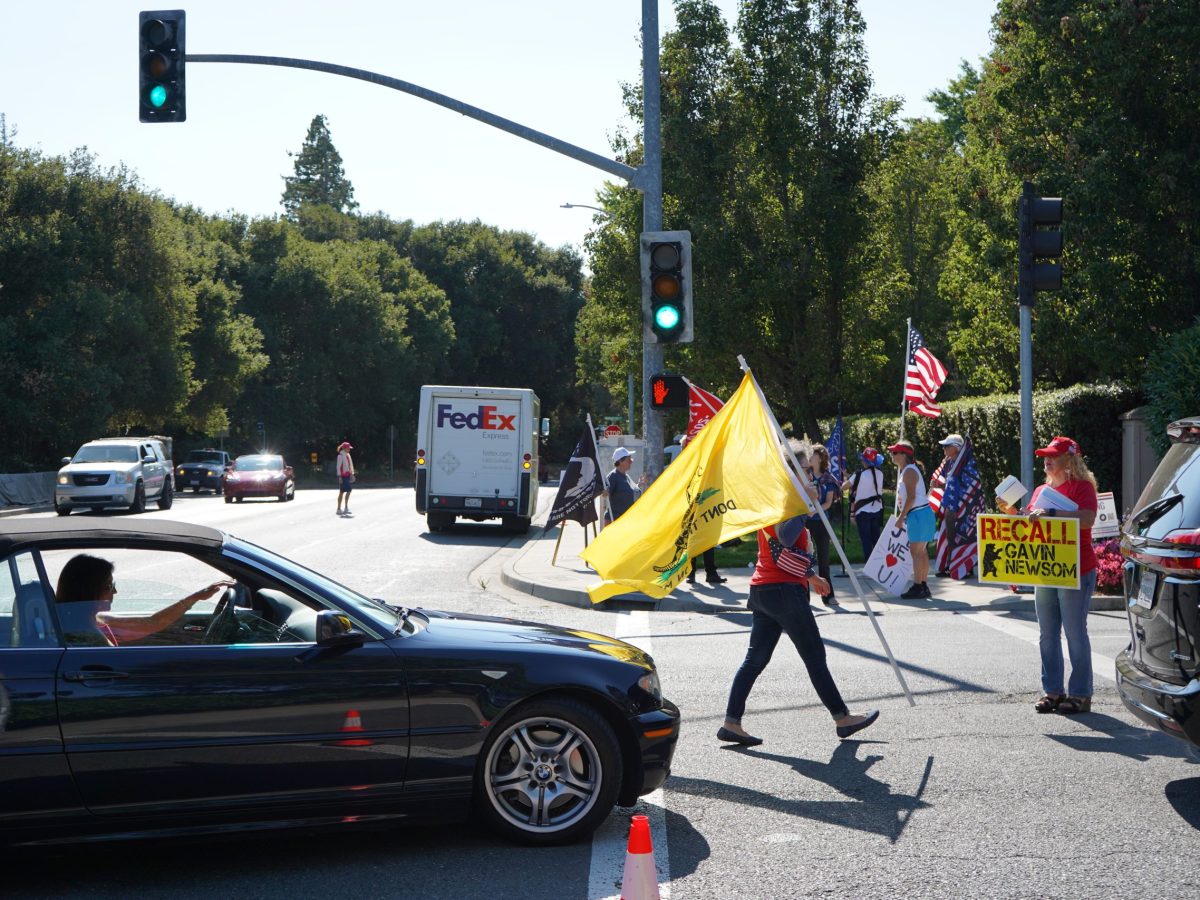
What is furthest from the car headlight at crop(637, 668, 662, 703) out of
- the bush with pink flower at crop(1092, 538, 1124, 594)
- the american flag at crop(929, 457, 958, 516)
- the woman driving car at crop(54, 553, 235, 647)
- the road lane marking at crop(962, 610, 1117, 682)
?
the american flag at crop(929, 457, 958, 516)

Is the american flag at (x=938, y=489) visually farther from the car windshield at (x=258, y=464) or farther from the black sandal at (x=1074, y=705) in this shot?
the car windshield at (x=258, y=464)

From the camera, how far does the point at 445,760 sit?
561 centimetres

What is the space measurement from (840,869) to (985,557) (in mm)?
4173

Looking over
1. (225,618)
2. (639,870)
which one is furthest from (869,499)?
(639,870)

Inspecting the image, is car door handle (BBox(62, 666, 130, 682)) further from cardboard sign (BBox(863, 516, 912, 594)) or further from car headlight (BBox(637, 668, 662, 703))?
cardboard sign (BBox(863, 516, 912, 594))

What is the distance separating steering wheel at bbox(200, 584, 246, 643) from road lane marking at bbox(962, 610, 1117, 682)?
21.8ft

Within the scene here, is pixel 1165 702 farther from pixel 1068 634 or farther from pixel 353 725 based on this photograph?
pixel 353 725

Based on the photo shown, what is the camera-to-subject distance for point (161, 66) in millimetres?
14172

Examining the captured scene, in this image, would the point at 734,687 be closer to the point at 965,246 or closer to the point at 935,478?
the point at 935,478

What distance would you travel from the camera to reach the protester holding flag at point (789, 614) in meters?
7.73

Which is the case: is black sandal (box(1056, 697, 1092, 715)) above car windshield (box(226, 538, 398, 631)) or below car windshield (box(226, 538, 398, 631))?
below

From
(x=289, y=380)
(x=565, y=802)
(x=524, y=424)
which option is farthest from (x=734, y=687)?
(x=289, y=380)

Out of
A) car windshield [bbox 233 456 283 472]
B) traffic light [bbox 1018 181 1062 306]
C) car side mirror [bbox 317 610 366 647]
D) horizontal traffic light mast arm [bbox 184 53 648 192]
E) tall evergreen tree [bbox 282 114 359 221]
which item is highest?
tall evergreen tree [bbox 282 114 359 221]

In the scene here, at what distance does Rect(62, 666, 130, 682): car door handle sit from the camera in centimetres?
519
